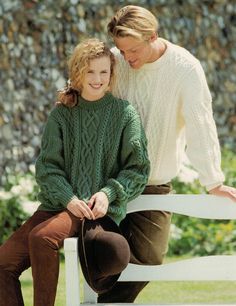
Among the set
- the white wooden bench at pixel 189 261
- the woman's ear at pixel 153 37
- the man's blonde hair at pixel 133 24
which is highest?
the man's blonde hair at pixel 133 24

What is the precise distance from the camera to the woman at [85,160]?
3926 millimetres

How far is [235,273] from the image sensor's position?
4.15 metres

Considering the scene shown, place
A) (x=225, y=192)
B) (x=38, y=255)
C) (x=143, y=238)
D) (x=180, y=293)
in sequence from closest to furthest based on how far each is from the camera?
(x=38, y=255)
(x=225, y=192)
(x=143, y=238)
(x=180, y=293)

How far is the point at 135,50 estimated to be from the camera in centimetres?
411

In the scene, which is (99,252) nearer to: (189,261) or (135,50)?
(189,261)

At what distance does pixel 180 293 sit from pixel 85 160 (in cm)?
198

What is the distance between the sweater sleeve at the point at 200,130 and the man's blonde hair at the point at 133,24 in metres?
0.23

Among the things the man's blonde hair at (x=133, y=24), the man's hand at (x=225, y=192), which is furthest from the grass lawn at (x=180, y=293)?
the man's blonde hair at (x=133, y=24)

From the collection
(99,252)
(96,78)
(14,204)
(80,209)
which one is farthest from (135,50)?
(14,204)

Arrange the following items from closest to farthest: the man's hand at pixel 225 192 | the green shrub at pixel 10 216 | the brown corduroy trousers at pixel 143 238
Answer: the man's hand at pixel 225 192 → the brown corduroy trousers at pixel 143 238 → the green shrub at pixel 10 216

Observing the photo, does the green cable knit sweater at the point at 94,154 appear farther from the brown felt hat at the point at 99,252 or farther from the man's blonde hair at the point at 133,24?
the man's blonde hair at the point at 133,24

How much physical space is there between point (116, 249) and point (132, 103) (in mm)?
663

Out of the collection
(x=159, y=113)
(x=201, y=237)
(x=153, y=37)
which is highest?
(x=153, y=37)

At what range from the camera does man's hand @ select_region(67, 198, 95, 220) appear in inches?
152
